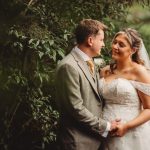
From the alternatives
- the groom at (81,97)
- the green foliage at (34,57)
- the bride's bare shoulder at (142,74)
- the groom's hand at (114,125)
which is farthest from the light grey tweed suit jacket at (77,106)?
the green foliage at (34,57)

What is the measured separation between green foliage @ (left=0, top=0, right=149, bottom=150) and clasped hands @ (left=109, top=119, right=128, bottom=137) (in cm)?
102

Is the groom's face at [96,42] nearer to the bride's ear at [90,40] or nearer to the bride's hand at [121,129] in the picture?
the bride's ear at [90,40]

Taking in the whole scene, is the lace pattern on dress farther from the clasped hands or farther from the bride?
the clasped hands

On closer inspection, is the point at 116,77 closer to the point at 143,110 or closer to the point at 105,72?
the point at 105,72

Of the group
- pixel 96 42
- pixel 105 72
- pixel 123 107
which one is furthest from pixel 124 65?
pixel 96 42

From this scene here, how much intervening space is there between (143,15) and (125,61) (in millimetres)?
993

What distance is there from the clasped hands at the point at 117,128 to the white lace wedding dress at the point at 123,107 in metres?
0.08

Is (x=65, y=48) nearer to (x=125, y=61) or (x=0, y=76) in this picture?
(x=0, y=76)

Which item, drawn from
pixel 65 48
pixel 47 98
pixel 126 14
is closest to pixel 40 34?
pixel 65 48

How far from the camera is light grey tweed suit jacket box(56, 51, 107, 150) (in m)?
3.56

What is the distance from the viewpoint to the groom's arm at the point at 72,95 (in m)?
3.54

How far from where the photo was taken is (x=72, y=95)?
355cm

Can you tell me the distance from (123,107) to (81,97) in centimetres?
48

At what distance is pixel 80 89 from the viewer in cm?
364
